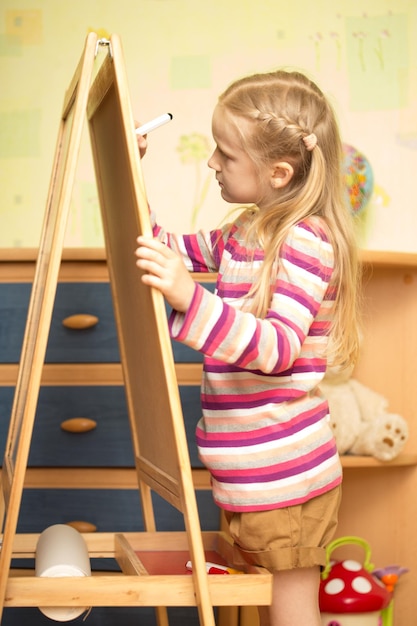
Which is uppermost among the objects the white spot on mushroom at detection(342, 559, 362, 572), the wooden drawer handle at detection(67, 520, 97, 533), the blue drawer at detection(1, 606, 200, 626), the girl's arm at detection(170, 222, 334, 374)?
the girl's arm at detection(170, 222, 334, 374)

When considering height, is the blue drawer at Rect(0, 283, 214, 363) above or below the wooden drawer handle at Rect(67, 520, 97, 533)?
above

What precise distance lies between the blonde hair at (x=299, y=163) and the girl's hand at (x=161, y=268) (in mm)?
179

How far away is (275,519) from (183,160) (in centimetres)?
135

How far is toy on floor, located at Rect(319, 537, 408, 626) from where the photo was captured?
5.47 feet

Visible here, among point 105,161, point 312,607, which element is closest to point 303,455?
point 312,607

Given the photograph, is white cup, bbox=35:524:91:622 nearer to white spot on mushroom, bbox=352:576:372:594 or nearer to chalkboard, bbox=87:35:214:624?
chalkboard, bbox=87:35:214:624

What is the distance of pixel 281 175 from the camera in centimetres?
113

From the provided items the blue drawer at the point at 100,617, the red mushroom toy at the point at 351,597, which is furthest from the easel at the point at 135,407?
the red mushroom toy at the point at 351,597

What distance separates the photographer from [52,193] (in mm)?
1284

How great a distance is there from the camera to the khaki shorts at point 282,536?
3.51 ft

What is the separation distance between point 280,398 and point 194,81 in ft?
4.44

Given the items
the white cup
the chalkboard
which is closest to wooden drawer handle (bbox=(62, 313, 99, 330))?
the chalkboard

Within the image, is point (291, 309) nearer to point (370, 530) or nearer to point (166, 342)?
point (166, 342)

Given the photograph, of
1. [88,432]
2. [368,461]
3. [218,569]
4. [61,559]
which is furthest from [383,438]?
[61,559]
